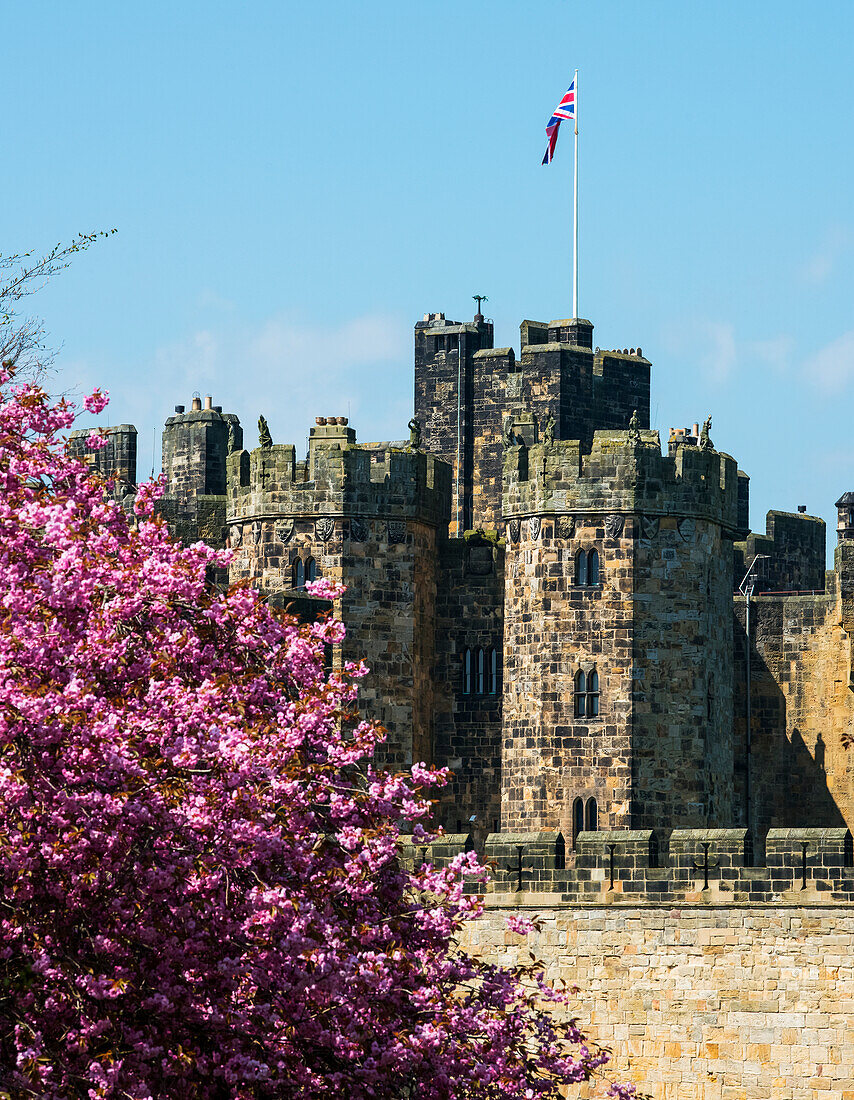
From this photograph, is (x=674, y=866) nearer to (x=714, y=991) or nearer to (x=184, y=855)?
(x=714, y=991)

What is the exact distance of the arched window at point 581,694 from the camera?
156ft

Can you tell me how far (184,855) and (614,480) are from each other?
2912 cm

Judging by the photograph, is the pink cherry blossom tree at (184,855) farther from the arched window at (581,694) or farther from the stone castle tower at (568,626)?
the arched window at (581,694)

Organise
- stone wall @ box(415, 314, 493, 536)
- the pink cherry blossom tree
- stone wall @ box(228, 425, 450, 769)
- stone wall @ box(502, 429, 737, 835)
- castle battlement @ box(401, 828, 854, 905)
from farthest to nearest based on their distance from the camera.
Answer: stone wall @ box(415, 314, 493, 536) < stone wall @ box(228, 425, 450, 769) < stone wall @ box(502, 429, 737, 835) < castle battlement @ box(401, 828, 854, 905) < the pink cherry blossom tree

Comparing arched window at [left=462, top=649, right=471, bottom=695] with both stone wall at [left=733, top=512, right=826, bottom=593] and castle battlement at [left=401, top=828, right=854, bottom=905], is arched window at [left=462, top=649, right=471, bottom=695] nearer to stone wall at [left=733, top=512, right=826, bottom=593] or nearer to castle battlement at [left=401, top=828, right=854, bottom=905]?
stone wall at [left=733, top=512, right=826, bottom=593]

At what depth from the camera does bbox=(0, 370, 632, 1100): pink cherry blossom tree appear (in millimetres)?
19516

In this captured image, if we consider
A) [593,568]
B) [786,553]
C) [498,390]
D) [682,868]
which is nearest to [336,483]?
[593,568]

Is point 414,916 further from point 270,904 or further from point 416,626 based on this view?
point 416,626

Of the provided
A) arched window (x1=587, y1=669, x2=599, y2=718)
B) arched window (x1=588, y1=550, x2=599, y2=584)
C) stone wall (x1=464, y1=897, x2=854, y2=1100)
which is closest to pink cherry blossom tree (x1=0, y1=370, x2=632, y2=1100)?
stone wall (x1=464, y1=897, x2=854, y2=1100)

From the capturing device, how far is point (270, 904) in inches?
806

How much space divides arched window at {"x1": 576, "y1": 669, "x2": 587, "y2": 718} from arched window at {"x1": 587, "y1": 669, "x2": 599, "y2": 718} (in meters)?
0.09

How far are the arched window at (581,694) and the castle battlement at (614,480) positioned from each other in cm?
349

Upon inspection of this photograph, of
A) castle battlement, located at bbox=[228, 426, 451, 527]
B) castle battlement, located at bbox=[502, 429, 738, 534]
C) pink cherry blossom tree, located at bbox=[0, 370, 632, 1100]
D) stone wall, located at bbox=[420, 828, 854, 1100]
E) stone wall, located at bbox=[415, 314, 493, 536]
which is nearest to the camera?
pink cherry blossom tree, located at bbox=[0, 370, 632, 1100]

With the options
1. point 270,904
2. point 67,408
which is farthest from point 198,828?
point 67,408
